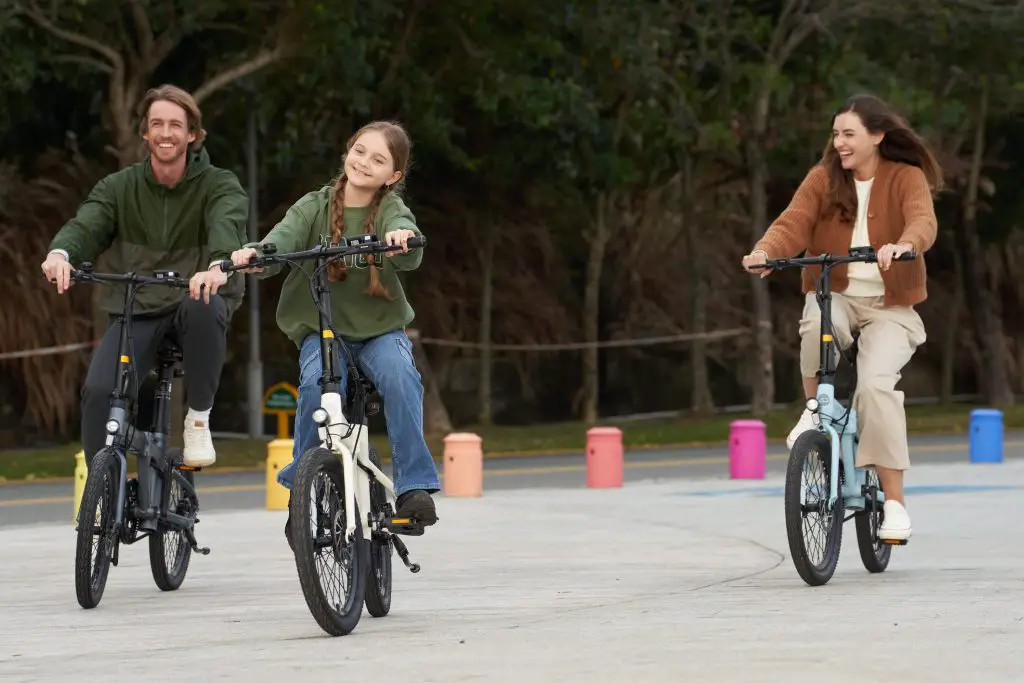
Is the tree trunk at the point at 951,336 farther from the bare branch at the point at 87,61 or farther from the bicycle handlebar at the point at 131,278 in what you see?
the bicycle handlebar at the point at 131,278

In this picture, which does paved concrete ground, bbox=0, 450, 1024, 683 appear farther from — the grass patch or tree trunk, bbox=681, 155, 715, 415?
tree trunk, bbox=681, 155, 715, 415

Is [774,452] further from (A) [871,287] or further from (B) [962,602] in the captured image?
(B) [962,602]

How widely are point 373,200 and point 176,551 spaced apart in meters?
2.22

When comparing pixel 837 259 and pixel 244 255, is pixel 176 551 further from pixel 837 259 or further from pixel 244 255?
pixel 837 259

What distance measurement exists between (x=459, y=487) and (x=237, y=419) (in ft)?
47.8

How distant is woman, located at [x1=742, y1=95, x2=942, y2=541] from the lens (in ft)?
33.2

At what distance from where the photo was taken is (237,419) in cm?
3052

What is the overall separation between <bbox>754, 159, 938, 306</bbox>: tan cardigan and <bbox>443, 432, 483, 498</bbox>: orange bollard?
6152mm

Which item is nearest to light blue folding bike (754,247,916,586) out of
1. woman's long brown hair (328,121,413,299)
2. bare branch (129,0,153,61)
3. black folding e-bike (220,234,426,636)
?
black folding e-bike (220,234,426,636)

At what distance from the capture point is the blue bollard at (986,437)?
19.7 meters

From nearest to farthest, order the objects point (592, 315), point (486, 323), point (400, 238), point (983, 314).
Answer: point (400, 238) → point (486, 323) → point (592, 315) → point (983, 314)

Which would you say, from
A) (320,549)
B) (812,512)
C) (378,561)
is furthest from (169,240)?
(812,512)

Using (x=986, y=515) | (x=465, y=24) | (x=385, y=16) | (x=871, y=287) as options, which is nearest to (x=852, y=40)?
(x=465, y=24)

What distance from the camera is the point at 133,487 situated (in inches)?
377
